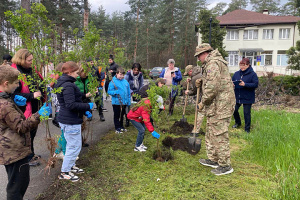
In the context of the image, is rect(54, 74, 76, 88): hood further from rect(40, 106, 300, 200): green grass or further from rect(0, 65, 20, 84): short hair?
rect(40, 106, 300, 200): green grass

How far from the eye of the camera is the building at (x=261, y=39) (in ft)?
95.8

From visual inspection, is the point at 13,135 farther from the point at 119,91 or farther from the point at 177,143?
the point at 177,143

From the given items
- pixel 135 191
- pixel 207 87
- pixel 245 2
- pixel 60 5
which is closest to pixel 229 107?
pixel 207 87

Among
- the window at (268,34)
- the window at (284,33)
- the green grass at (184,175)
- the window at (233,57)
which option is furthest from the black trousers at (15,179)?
the window at (284,33)

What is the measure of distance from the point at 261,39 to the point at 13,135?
34193mm

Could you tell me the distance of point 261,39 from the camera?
99.1 feet

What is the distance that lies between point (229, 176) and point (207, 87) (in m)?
1.48

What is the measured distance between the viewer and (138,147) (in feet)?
14.3

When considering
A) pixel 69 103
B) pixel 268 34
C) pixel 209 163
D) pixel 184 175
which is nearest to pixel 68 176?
pixel 69 103

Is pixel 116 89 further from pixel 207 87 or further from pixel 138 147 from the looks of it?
pixel 207 87

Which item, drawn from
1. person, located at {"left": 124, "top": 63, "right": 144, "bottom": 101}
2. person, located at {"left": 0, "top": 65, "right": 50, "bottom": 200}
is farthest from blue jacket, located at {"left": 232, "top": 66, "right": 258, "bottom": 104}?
person, located at {"left": 0, "top": 65, "right": 50, "bottom": 200}

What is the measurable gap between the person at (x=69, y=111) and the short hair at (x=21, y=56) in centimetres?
58

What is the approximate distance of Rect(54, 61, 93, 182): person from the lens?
2.90m

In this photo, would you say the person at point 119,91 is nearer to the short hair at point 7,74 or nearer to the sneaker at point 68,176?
the sneaker at point 68,176
